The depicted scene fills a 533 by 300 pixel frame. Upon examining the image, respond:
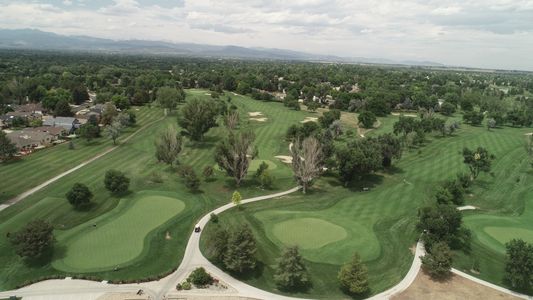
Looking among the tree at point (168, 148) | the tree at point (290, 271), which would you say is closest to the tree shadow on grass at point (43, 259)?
the tree at point (290, 271)

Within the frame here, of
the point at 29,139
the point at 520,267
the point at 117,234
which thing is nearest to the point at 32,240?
the point at 117,234

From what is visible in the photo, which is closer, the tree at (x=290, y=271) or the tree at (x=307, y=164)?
the tree at (x=290, y=271)

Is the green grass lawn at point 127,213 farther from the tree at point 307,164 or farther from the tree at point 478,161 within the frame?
the tree at point 478,161

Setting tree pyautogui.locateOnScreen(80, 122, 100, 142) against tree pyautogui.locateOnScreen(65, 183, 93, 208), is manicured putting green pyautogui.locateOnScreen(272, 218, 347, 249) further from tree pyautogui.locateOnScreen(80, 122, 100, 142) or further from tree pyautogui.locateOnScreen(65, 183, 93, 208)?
tree pyautogui.locateOnScreen(80, 122, 100, 142)

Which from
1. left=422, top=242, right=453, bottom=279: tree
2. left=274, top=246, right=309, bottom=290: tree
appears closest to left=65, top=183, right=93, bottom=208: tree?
left=274, top=246, right=309, bottom=290: tree

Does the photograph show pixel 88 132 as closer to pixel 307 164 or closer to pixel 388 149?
pixel 307 164

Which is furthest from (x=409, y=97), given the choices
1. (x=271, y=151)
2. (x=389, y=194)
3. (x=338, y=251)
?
(x=338, y=251)
